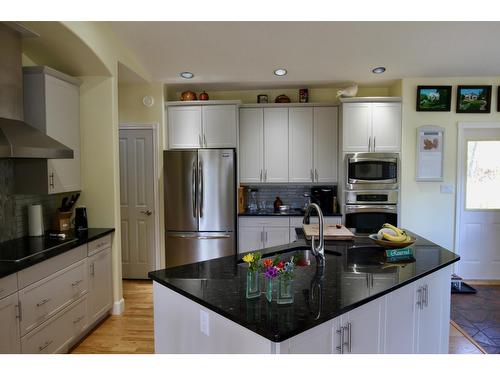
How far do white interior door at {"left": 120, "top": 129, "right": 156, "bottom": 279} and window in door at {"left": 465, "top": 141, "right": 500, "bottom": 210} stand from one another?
13.2 ft

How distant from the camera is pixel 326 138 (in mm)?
4773

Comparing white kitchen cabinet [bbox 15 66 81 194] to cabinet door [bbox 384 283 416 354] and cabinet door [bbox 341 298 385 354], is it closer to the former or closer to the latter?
cabinet door [bbox 341 298 385 354]

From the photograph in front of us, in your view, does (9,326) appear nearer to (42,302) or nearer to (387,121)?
(42,302)

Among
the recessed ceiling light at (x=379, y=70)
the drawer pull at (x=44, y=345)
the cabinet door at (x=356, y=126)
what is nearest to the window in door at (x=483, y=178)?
the cabinet door at (x=356, y=126)

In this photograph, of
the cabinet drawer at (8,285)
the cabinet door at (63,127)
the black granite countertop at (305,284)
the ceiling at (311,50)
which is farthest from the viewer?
the ceiling at (311,50)

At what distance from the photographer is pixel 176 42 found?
3.74 metres

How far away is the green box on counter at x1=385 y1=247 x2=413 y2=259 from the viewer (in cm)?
236

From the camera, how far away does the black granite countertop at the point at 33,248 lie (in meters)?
2.27

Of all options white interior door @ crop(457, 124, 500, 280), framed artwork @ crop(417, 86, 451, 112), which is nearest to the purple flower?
framed artwork @ crop(417, 86, 451, 112)

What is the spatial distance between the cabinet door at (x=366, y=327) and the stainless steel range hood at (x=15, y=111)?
2.21m

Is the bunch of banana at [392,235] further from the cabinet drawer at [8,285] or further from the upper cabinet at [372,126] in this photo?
the cabinet drawer at [8,285]

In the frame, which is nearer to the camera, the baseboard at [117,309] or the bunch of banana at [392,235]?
the bunch of banana at [392,235]

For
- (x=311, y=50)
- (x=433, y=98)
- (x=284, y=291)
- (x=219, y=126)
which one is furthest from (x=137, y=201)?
(x=433, y=98)

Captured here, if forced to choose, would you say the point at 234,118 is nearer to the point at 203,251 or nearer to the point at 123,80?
the point at 123,80
